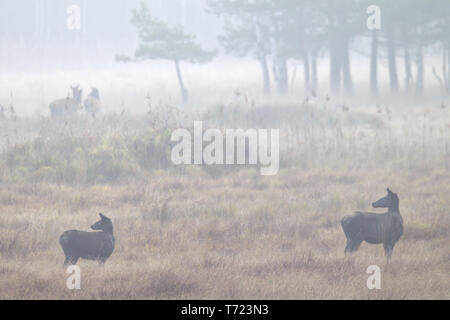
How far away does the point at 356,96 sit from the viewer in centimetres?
2856

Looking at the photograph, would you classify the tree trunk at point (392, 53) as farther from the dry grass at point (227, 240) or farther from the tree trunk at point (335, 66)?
the dry grass at point (227, 240)

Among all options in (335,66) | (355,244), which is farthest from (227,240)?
(335,66)

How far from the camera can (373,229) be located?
243 inches

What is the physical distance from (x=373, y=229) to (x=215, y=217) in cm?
248

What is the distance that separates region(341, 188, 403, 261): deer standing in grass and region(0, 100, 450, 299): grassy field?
168mm

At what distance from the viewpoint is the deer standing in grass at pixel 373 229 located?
6152 millimetres

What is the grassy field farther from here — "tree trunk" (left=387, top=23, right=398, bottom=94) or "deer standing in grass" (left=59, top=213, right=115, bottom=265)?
"tree trunk" (left=387, top=23, right=398, bottom=94)

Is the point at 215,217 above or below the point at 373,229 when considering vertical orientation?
below

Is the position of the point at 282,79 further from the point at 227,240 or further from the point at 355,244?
the point at 355,244

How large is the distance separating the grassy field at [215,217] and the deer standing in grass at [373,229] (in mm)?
168

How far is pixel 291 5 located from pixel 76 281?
80.8 feet

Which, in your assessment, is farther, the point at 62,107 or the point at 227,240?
the point at 62,107
